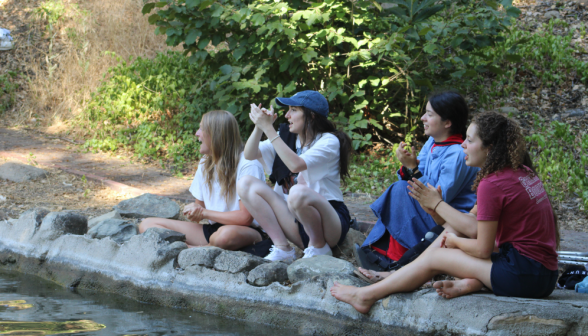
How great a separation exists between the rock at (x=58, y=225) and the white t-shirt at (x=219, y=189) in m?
0.96

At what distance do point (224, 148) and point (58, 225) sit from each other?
1.43m

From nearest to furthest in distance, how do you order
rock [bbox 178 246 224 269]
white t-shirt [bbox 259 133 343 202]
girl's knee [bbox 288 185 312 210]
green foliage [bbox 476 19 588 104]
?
rock [bbox 178 246 224 269]
girl's knee [bbox 288 185 312 210]
white t-shirt [bbox 259 133 343 202]
green foliage [bbox 476 19 588 104]

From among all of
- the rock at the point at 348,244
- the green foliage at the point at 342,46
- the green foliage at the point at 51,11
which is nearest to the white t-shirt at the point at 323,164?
the rock at the point at 348,244

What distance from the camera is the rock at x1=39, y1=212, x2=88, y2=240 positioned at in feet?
13.6

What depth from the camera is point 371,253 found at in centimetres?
351

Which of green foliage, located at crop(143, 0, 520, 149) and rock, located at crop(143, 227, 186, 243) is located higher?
green foliage, located at crop(143, 0, 520, 149)

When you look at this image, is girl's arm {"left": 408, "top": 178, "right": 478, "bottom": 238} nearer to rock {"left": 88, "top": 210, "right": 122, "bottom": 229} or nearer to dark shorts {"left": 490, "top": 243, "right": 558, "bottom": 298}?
dark shorts {"left": 490, "top": 243, "right": 558, "bottom": 298}

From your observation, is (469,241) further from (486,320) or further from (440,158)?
(440,158)

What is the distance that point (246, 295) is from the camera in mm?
3168

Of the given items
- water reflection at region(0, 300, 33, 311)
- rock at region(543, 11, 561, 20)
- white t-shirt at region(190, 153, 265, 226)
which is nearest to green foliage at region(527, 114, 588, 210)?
white t-shirt at region(190, 153, 265, 226)

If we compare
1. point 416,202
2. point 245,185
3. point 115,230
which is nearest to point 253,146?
point 245,185

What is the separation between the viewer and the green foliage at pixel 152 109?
26.4 feet

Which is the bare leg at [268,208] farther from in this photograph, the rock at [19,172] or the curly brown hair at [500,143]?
the rock at [19,172]

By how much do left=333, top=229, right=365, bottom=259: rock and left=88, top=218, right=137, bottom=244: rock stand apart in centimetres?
157
